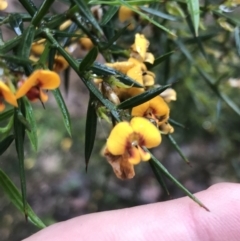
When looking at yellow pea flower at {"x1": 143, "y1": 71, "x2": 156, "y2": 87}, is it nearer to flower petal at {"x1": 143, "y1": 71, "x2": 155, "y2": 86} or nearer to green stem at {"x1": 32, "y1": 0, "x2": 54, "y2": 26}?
flower petal at {"x1": 143, "y1": 71, "x2": 155, "y2": 86}

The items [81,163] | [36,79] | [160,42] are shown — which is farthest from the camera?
[81,163]

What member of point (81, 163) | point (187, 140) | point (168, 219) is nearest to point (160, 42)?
point (168, 219)

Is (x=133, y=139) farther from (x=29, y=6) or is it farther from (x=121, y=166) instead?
(x=29, y=6)

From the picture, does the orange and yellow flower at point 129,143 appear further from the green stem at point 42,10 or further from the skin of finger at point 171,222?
the skin of finger at point 171,222

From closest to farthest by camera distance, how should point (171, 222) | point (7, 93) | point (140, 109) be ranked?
1. point (7, 93)
2. point (140, 109)
3. point (171, 222)

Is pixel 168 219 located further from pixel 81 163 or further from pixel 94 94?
pixel 81 163

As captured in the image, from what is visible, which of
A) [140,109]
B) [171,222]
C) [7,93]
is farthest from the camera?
[171,222]

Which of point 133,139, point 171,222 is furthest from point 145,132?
point 171,222
